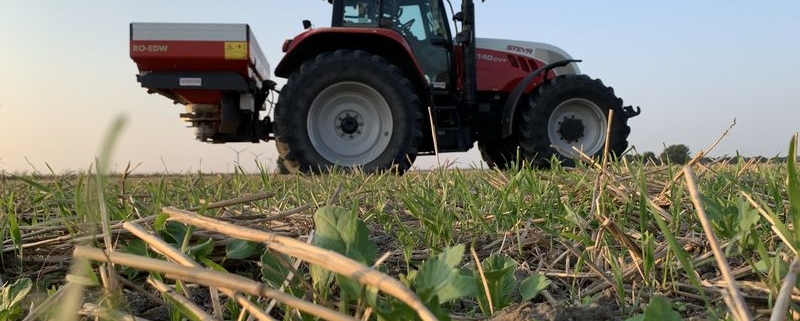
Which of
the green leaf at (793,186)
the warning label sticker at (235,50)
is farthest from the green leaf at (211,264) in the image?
the warning label sticker at (235,50)

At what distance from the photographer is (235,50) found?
4.74 m

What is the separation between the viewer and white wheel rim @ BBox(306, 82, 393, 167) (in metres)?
5.14

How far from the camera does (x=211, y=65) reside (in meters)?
4.80

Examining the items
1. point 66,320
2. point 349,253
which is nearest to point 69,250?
point 349,253

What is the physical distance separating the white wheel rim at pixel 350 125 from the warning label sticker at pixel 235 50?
29.4 inches

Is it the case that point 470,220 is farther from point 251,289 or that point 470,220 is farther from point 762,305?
point 251,289

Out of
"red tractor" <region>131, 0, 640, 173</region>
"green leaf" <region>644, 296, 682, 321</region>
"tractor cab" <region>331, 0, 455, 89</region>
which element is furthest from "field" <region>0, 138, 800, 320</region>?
"tractor cab" <region>331, 0, 455, 89</region>

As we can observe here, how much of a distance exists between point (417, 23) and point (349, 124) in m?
1.19

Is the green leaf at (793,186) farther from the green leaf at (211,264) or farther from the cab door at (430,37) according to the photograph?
the cab door at (430,37)

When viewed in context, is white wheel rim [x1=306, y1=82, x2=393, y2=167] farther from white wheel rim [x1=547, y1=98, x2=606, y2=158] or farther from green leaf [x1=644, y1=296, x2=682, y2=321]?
green leaf [x1=644, y1=296, x2=682, y2=321]

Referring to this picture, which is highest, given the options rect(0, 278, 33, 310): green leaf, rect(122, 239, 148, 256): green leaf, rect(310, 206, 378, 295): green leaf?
rect(310, 206, 378, 295): green leaf

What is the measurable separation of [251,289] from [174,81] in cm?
466

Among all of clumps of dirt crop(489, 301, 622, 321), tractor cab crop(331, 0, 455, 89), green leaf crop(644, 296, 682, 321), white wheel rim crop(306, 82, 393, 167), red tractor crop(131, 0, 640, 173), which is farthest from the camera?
tractor cab crop(331, 0, 455, 89)

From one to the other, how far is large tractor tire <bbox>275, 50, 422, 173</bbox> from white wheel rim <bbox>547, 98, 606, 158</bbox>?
1414 millimetres
